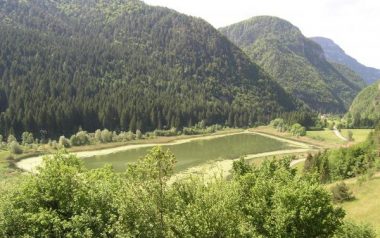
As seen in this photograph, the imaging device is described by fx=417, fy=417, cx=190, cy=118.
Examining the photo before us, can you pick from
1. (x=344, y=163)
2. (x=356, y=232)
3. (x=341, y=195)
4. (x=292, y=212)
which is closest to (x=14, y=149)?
(x=344, y=163)

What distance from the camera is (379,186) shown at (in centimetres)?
7962

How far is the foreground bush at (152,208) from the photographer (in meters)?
32.1

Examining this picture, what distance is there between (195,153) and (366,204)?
306ft

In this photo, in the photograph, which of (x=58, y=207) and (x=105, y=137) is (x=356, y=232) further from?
(x=105, y=137)

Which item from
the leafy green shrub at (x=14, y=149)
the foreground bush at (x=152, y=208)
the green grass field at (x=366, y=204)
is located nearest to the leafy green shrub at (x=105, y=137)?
the leafy green shrub at (x=14, y=149)

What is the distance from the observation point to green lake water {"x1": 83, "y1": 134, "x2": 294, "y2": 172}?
13325cm

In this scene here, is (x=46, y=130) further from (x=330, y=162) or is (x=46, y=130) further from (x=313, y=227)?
(x=313, y=227)

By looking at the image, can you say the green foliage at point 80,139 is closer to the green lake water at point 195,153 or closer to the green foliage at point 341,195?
the green lake water at point 195,153

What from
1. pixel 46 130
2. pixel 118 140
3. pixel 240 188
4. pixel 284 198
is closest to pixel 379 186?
pixel 240 188

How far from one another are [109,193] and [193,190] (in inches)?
299

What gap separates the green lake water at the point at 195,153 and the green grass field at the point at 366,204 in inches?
2125

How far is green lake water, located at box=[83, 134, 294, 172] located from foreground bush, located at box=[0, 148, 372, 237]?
3253 inches

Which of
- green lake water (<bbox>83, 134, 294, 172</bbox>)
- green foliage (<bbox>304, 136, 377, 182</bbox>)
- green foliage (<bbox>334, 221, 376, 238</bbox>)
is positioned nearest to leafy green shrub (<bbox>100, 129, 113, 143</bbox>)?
green lake water (<bbox>83, 134, 294, 172</bbox>)

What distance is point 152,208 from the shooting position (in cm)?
3238
